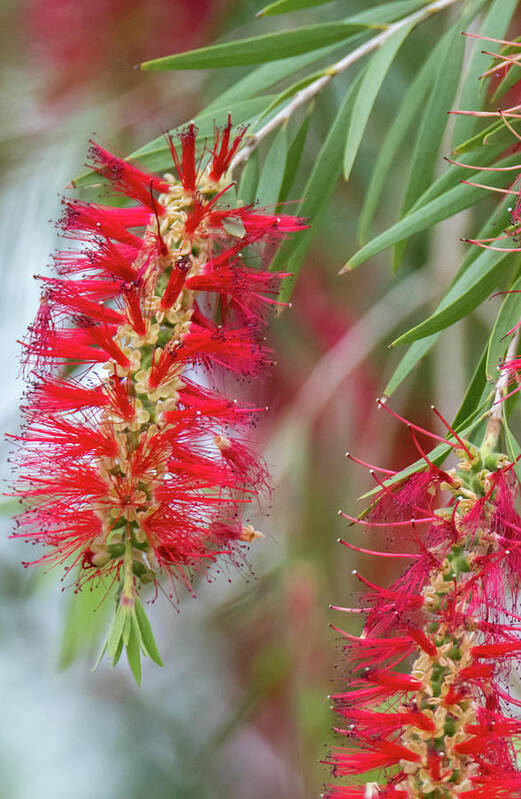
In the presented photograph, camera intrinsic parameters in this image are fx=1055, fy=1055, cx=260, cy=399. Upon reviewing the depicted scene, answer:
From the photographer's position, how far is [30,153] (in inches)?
47.8

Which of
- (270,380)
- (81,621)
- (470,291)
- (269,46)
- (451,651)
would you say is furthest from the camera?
(270,380)

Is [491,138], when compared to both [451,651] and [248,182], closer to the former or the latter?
[248,182]

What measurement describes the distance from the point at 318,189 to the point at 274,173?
0.04m

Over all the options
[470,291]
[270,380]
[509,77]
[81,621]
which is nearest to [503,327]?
[470,291]

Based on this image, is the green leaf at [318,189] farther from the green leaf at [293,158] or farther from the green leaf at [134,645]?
the green leaf at [134,645]

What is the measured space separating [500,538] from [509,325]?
0.13 metres

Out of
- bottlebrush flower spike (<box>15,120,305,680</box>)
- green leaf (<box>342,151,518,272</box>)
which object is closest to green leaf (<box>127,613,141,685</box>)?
bottlebrush flower spike (<box>15,120,305,680</box>)

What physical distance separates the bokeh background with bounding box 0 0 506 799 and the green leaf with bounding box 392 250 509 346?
1.42 ft

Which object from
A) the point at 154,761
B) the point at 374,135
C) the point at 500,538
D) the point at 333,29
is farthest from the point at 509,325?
the point at 154,761

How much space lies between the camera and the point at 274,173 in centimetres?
65

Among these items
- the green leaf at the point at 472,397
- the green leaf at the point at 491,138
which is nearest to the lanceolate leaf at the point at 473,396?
the green leaf at the point at 472,397

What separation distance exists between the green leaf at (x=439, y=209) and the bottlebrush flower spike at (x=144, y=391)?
8 centimetres

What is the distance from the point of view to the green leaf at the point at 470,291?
1.80 feet

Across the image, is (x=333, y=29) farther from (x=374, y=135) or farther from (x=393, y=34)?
(x=374, y=135)
